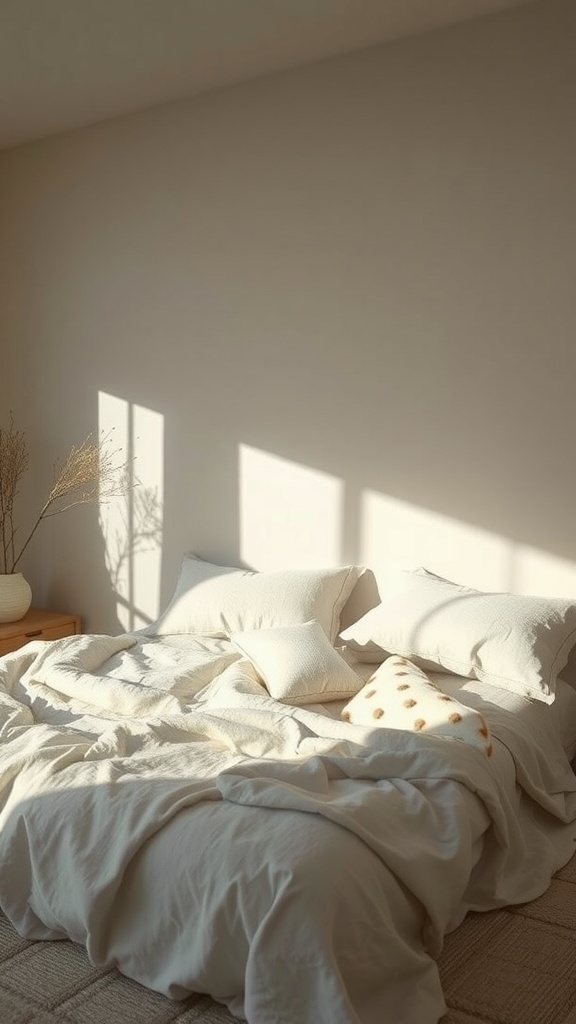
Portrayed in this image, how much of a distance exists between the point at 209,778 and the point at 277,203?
8.95ft

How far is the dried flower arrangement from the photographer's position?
5.07 m

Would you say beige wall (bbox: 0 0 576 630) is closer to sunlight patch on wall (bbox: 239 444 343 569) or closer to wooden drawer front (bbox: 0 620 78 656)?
sunlight patch on wall (bbox: 239 444 343 569)

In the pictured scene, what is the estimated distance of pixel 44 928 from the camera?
2.61m

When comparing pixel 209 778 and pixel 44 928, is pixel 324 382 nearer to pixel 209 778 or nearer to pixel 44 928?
pixel 209 778

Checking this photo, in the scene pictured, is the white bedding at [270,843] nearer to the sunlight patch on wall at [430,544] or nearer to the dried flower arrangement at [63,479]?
the sunlight patch on wall at [430,544]

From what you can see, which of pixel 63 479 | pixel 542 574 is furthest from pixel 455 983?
pixel 63 479

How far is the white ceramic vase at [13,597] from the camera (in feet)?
16.2

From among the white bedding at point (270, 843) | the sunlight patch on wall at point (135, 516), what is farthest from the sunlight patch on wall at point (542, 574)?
the sunlight patch on wall at point (135, 516)

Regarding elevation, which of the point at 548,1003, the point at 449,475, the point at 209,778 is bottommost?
the point at 548,1003

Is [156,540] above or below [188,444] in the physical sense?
below

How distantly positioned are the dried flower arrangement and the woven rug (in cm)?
270

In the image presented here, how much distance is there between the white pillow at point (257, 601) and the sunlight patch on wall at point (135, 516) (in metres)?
0.58

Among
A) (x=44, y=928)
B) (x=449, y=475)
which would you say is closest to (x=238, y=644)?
(x=449, y=475)

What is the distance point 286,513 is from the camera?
4.55 metres
